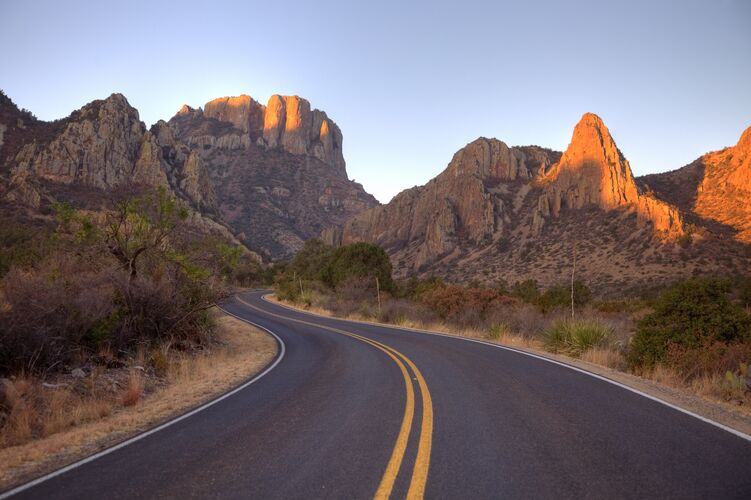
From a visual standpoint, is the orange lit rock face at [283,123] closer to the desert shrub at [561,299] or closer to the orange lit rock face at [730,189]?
the orange lit rock face at [730,189]

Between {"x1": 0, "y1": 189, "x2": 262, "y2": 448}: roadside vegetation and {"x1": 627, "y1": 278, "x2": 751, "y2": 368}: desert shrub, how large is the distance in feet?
37.5

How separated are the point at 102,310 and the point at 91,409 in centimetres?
427

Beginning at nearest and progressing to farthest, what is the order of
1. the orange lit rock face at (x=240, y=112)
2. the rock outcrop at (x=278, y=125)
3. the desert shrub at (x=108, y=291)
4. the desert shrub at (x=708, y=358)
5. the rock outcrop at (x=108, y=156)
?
the desert shrub at (x=708, y=358) → the desert shrub at (x=108, y=291) → the rock outcrop at (x=108, y=156) → the rock outcrop at (x=278, y=125) → the orange lit rock face at (x=240, y=112)

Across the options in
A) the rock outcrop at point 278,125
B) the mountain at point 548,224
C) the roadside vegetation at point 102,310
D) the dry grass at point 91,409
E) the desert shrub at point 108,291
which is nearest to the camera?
the dry grass at point 91,409

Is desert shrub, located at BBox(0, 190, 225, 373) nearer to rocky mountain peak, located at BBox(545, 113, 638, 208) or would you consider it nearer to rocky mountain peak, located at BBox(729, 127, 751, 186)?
rocky mountain peak, located at BBox(545, 113, 638, 208)

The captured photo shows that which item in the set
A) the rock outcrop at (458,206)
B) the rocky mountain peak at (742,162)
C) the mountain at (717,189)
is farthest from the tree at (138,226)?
the rock outcrop at (458,206)

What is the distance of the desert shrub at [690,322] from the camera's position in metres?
9.35

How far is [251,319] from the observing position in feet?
104

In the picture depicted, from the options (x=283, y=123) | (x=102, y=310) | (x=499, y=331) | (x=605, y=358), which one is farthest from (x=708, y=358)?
(x=283, y=123)

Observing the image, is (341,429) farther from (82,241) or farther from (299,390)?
(82,241)

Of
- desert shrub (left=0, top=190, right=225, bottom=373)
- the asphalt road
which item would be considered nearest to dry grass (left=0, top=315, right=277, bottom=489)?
the asphalt road

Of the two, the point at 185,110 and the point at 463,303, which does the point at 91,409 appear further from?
the point at 185,110

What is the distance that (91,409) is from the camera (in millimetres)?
7754

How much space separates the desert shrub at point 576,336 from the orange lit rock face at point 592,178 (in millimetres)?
54084
